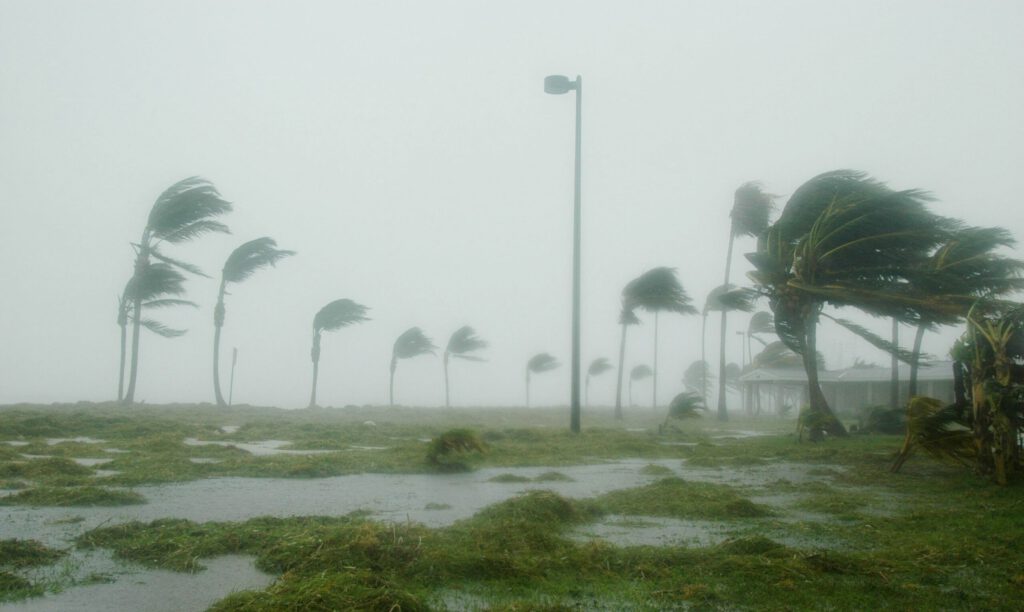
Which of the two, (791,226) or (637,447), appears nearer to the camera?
(637,447)

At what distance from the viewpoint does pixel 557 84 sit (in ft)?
55.7

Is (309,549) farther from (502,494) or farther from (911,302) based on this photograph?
(911,302)

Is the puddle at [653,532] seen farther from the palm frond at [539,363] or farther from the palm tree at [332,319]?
the palm frond at [539,363]

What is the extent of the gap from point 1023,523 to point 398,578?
528 cm

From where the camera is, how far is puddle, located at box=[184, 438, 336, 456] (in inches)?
506

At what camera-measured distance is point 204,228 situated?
27.3 m

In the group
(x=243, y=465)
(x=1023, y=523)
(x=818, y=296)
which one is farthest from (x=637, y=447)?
(x=1023, y=523)

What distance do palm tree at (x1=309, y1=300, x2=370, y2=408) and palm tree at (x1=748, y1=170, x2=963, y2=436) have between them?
26.6m

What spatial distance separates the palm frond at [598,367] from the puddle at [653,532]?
66247 millimetres

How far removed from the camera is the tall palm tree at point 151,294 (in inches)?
1038

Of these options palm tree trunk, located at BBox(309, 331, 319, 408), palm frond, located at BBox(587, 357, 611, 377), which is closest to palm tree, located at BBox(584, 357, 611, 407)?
palm frond, located at BBox(587, 357, 611, 377)

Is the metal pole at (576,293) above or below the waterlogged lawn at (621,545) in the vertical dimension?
above

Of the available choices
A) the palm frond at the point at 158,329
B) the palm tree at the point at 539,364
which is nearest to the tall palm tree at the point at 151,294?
the palm frond at the point at 158,329

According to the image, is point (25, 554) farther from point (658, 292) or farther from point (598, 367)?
point (598, 367)
